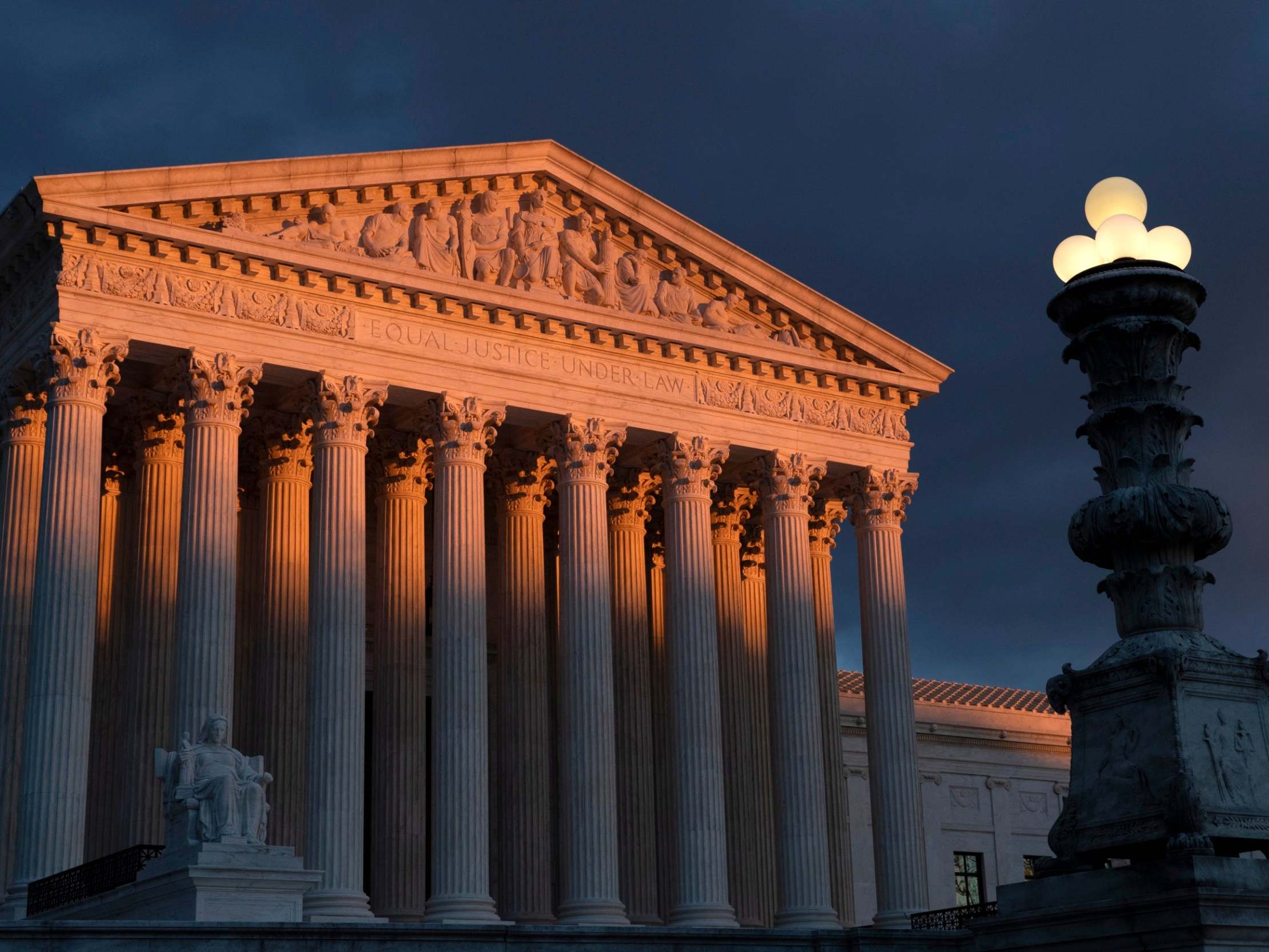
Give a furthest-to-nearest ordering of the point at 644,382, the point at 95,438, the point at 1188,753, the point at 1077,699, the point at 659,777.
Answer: the point at 659,777, the point at 644,382, the point at 95,438, the point at 1077,699, the point at 1188,753

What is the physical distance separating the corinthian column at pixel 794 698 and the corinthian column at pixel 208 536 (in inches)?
552

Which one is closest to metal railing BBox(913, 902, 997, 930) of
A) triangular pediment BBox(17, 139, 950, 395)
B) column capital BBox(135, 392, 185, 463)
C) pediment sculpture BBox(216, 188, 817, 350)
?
triangular pediment BBox(17, 139, 950, 395)

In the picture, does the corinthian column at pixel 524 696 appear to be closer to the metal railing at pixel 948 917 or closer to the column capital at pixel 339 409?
the column capital at pixel 339 409

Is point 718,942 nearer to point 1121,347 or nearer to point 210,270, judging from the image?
point 1121,347

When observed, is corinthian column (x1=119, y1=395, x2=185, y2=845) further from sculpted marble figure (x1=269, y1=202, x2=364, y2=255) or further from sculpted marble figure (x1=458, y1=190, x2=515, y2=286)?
sculpted marble figure (x1=458, y1=190, x2=515, y2=286)

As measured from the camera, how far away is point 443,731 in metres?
37.1

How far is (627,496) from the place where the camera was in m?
45.2

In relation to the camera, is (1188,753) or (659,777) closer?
(1188,753)

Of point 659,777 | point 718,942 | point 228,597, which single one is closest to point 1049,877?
point 718,942

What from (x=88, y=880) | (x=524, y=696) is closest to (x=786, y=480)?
(x=524, y=696)

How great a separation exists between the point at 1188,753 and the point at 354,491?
89.1 feet

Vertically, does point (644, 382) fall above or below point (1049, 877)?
above

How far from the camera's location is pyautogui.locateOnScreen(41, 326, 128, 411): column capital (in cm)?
3444

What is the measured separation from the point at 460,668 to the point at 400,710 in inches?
125
